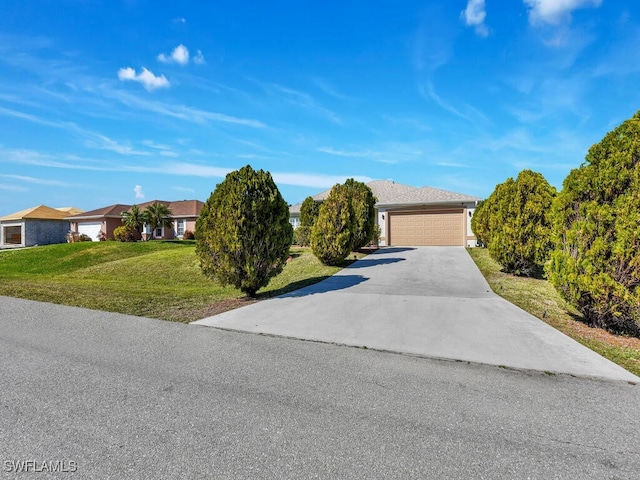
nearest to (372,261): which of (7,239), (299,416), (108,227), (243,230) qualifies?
(243,230)

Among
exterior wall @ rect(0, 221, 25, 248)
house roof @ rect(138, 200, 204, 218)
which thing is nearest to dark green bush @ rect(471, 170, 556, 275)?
house roof @ rect(138, 200, 204, 218)

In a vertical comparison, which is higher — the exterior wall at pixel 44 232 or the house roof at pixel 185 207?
the house roof at pixel 185 207

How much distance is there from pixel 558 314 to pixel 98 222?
125 ft

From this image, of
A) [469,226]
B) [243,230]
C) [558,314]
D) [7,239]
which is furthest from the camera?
[7,239]

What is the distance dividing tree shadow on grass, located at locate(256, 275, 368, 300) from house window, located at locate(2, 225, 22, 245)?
4199 cm

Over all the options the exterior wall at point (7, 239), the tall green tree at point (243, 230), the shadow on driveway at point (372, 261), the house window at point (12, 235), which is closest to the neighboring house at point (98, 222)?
the exterior wall at point (7, 239)

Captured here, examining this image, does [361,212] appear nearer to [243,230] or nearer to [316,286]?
[316,286]

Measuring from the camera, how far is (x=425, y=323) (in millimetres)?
5957

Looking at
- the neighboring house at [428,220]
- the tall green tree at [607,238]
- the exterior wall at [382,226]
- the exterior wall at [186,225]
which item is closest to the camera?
the tall green tree at [607,238]

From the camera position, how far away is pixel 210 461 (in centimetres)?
236

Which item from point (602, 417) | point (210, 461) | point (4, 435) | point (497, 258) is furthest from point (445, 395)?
point (497, 258)

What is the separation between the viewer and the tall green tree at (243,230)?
797 centimetres

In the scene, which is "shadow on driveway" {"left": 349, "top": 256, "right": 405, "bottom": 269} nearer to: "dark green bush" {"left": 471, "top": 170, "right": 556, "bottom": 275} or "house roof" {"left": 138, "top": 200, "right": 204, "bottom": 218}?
"dark green bush" {"left": 471, "top": 170, "right": 556, "bottom": 275}

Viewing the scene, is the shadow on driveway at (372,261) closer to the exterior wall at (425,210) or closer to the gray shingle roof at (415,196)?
the exterior wall at (425,210)
